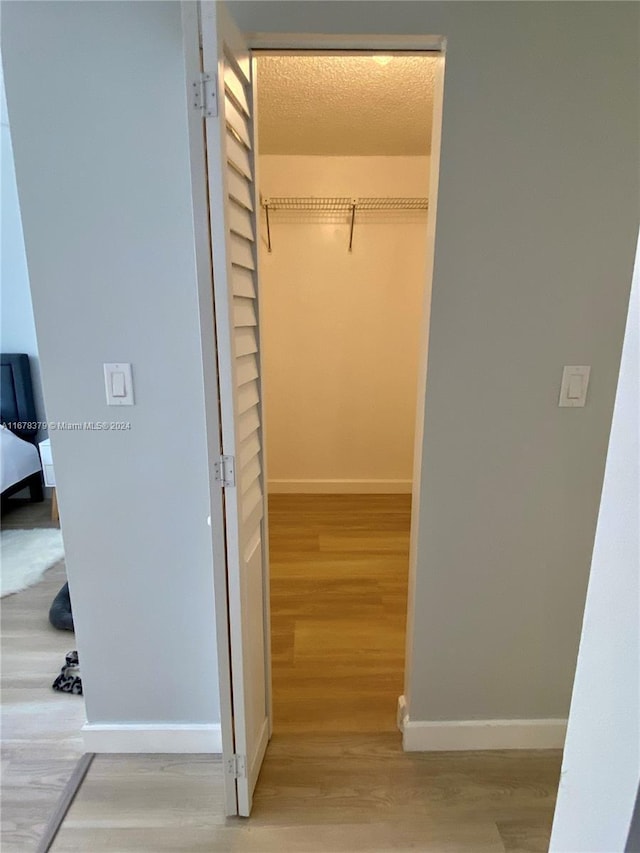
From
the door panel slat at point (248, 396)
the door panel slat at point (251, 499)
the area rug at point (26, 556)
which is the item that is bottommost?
the area rug at point (26, 556)

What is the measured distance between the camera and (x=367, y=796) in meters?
1.54

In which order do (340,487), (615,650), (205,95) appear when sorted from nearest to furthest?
(615,650) < (205,95) < (340,487)

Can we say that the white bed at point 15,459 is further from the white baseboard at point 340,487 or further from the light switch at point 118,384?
the light switch at point 118,384

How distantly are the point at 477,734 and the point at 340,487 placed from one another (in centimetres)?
232

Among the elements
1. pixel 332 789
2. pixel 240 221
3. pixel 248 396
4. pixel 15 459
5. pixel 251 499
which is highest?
pixel 240 221

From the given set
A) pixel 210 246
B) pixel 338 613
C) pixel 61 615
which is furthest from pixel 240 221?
pixel 61 615

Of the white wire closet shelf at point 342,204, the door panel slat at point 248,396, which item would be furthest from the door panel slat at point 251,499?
the white wire closet shelf at point 342,204

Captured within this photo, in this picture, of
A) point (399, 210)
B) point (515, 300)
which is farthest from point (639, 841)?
point (399, 210)

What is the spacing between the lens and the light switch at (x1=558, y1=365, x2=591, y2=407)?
1.42m

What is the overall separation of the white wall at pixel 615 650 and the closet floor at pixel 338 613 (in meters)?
1.28

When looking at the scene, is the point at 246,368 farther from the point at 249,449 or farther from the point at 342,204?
the point at 342,204

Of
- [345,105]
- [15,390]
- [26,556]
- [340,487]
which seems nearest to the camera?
[345,105]

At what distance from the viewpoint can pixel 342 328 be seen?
3.62 m

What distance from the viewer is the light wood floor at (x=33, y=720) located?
1.50 metres
